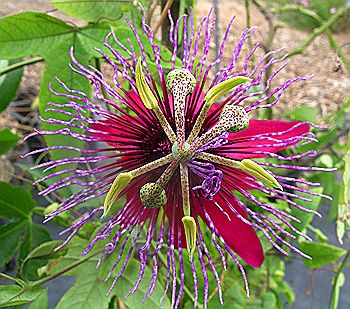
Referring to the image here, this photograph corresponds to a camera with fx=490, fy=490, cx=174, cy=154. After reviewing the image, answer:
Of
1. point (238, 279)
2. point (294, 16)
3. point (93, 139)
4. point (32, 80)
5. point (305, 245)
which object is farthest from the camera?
point (294, 16)

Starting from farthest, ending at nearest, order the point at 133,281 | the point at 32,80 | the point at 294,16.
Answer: the point at 294,16 < the point at 32,80 < the point at 133,281

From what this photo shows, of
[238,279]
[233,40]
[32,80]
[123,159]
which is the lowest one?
[238,279]

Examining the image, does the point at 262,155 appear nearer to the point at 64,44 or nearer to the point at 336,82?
the point at 64,44

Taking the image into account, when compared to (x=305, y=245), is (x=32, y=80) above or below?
above

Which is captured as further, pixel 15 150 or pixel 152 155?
pixel 15 150

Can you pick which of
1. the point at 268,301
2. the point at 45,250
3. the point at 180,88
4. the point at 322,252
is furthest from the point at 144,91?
the point at 268,301

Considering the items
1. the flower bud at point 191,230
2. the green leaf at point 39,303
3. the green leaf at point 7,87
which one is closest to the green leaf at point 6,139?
the green leaf at point 7,87

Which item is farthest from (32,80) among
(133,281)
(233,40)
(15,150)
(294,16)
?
(294,16)

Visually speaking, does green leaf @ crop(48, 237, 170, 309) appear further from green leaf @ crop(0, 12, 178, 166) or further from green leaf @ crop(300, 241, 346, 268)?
green leaf @ crop(300, 241, 346, 268)
